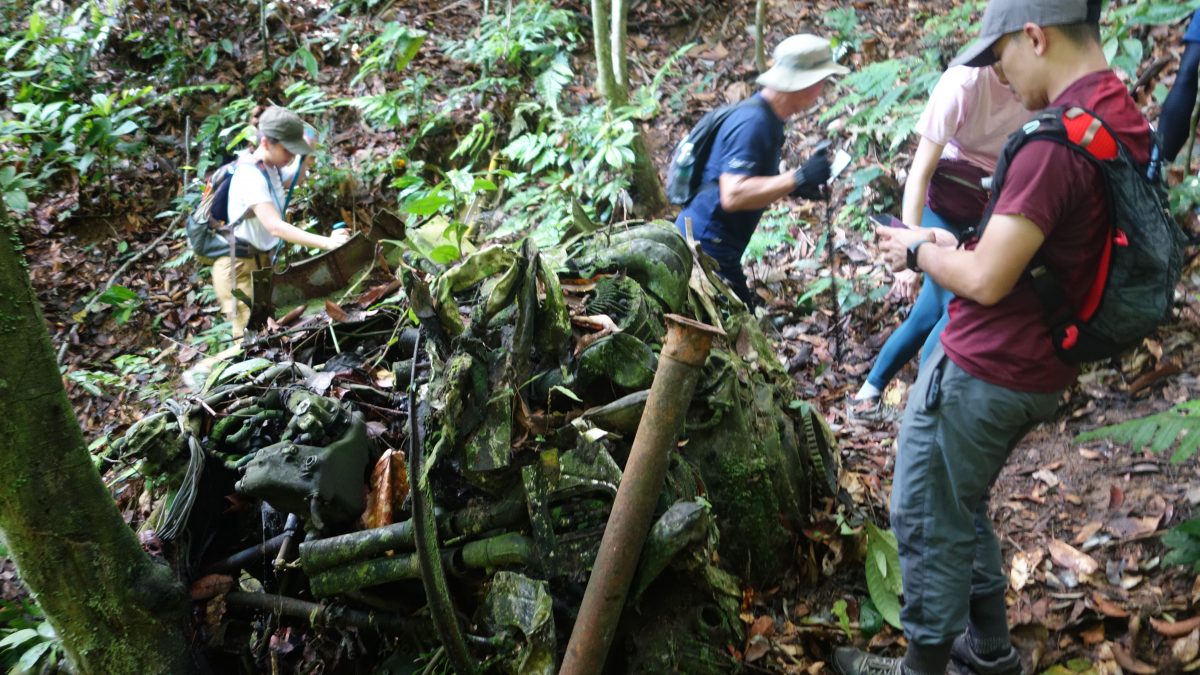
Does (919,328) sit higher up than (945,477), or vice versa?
(945,477)

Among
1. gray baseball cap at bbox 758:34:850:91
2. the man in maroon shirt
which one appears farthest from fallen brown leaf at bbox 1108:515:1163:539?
gray baseball cap at bbox 758:34:850:91

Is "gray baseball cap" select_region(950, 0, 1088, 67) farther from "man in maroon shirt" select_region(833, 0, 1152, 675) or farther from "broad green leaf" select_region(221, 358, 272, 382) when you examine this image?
"broad green leaf" select_region(221, 358, 272, 382)

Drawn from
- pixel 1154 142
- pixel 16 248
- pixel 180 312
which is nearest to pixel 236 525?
pixel 16 248

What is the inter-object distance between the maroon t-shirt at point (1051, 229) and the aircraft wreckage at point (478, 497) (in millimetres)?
1021

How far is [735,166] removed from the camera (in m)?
4.39

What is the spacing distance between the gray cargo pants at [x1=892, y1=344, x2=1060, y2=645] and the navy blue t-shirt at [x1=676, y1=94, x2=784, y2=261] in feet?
6.46

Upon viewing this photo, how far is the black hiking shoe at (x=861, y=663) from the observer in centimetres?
327

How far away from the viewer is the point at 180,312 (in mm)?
8891

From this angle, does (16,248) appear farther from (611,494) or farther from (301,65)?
(301,65)

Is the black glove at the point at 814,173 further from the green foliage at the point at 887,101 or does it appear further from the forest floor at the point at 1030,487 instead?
the green foliage at the point at 887,101

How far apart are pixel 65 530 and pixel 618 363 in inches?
83.7

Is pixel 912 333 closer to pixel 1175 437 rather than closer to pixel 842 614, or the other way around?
pixel 1175 437

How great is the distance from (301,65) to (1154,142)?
37.5ft

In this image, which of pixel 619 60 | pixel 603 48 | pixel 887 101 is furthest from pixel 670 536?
pixel 619 60
